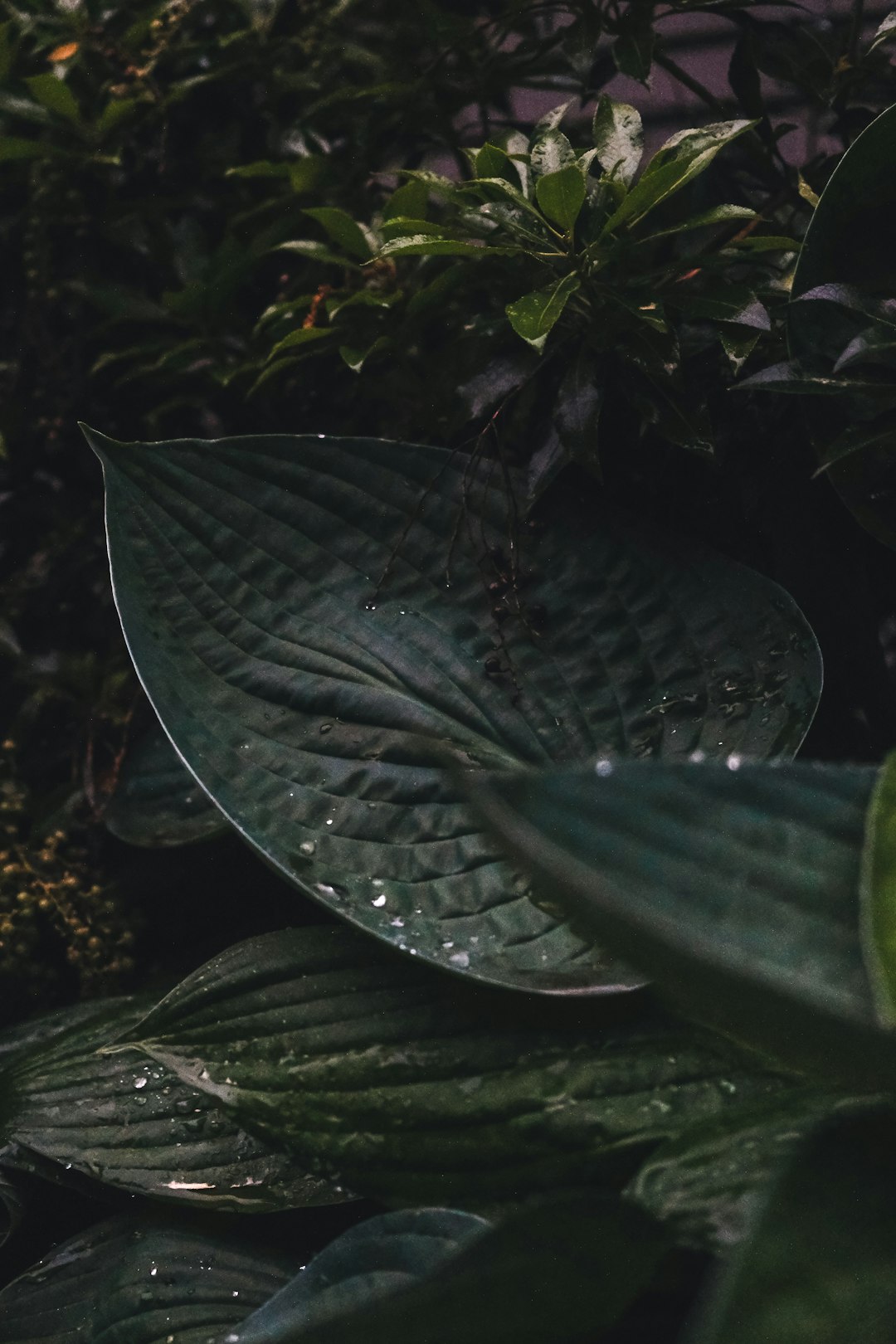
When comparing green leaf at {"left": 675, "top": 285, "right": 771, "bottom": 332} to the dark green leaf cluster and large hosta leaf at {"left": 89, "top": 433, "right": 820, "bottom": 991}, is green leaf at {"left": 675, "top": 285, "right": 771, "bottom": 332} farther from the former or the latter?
large hosta leaf at {"left": 89, "top": 433, "right": 820, "bottom": 991}

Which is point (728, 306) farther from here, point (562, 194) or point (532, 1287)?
point (532, 1287)

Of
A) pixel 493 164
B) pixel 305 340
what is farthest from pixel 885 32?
pixel 305 340

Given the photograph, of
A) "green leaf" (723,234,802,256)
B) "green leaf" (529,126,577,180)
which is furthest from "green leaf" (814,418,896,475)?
"green leaf" (529,126,577,180)

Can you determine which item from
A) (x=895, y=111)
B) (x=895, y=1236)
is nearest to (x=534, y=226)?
(x=895, y=111)

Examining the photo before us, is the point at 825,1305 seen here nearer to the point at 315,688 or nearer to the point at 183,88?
the point at 315,688

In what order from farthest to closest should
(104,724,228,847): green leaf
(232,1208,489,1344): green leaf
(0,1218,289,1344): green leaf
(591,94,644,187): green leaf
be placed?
(104,724,228,847): green leaf
(591,94,644,187): green leaf
(0,1218,289,1344): green leaf
(232,1208,489,1344): green leaf

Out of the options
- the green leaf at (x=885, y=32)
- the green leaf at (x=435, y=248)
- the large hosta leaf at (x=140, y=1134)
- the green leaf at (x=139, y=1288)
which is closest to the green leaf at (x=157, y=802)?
the large hosta leaf at (x=140, y=1134)
